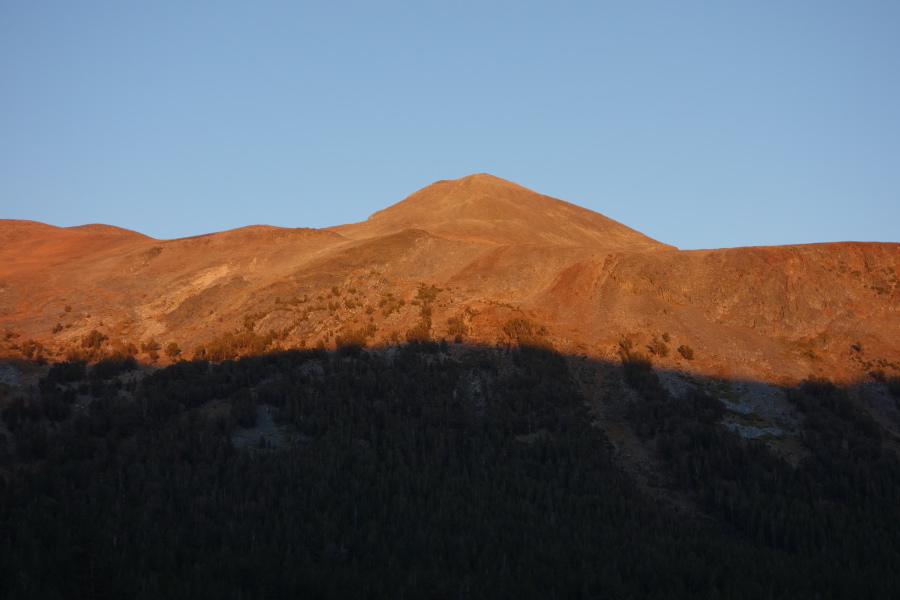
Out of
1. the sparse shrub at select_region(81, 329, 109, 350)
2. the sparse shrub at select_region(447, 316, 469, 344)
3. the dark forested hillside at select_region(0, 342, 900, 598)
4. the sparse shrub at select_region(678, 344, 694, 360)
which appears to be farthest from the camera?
the sparse shrub at select_region(447, 316, 469, 344)

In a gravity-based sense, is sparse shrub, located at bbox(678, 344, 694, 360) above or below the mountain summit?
below

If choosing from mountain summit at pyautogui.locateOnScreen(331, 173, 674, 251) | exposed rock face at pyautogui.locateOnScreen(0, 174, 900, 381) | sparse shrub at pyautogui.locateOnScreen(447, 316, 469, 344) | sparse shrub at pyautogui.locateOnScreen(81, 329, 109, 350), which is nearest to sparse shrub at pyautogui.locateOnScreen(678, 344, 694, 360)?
exposed rock face at pyautogui.locateOnScreen(0, 174, 900, 381)

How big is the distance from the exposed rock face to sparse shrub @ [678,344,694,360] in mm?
287

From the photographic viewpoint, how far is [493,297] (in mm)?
52781

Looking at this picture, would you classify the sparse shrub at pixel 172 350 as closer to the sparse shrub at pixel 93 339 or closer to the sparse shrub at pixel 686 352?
the sparse shrub at pixel 93 339

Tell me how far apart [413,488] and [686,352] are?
20.1 meters

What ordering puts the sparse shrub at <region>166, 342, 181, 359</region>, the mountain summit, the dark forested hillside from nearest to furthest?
the dark forested hillside < the sparse shrub at <region>166, 342, 181, 359</region> < the mountain summit

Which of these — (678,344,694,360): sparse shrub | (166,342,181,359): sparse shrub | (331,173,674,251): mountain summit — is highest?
(331,173,674,251): mountain summit

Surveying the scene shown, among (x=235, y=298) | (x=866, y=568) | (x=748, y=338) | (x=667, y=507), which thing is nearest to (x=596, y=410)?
(x=667, y=507)

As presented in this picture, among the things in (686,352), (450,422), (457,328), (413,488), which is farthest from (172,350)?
(686,352)

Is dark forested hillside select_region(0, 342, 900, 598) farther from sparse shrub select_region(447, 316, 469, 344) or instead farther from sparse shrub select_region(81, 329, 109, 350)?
sparse shrub select_region(81, 329, 109, 350)

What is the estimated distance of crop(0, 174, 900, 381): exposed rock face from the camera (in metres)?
46.4

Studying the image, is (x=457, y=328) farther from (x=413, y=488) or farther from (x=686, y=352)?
(x=413, y=488)

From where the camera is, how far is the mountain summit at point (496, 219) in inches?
2933
